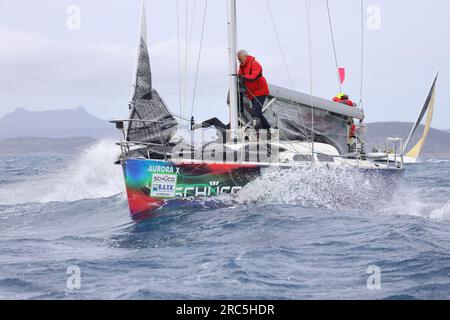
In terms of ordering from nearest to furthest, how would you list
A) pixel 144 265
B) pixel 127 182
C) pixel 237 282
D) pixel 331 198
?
1. pixel 237 282
2. pixel 144 265
3. pixel 127 182
4. pixel 331 198

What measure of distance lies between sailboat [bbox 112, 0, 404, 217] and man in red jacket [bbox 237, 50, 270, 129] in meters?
0.16

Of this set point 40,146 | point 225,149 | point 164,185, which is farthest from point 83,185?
point 40,146

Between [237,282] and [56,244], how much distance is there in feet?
10.9

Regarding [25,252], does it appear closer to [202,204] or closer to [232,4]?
[202,204]

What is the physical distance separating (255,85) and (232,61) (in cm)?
59

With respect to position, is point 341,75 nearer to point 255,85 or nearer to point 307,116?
point 307,116

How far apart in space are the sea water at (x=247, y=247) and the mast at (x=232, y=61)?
1939 millimetres

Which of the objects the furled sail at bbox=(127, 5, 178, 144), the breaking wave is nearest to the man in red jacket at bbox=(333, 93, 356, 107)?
the breaking wave

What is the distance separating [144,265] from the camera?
686 centimetres

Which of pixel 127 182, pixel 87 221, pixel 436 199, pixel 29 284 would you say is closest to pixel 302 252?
pixel 29 284

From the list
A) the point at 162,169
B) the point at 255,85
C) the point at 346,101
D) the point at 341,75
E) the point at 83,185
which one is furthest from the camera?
the point at 83,185
